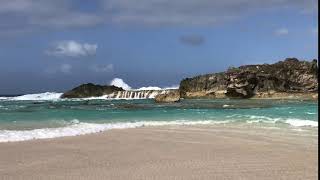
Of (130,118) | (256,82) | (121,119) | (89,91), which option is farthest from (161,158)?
(89,91)

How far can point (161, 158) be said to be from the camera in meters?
8.73

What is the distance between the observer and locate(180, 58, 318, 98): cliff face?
73.6 m

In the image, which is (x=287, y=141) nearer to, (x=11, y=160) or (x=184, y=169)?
(x=184, y=169)

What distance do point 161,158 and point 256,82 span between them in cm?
6780

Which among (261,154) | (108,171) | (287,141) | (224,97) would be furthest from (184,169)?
(224,97)

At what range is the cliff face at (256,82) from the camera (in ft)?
241

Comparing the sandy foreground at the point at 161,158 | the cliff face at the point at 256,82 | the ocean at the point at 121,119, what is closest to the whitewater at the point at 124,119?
the ocean at the point at 121,119

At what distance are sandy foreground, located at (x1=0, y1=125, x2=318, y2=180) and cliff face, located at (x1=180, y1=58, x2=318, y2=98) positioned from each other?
2443 inches

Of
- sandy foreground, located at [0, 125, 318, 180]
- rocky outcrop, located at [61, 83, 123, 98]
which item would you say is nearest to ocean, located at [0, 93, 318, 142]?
sandy foreground, located at [0, 125, 318, 180]

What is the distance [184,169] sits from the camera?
754 cm

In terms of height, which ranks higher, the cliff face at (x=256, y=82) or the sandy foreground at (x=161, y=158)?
the cliff face at (x=256, y=82)

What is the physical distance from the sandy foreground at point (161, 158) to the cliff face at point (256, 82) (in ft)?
204

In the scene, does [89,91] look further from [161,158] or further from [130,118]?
[161,158]

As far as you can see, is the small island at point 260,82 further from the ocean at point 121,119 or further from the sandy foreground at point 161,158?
the sandy foreground at point 161,158
